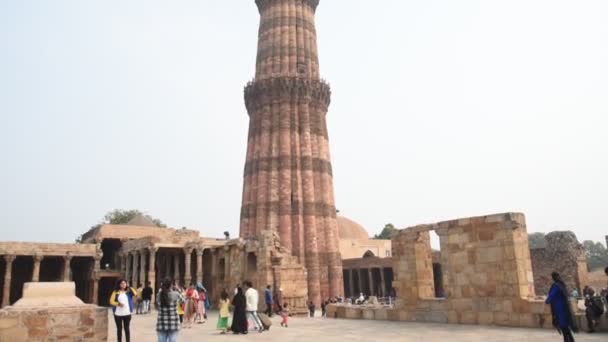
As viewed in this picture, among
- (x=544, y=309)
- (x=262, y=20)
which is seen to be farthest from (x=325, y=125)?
(x=544, y=309)

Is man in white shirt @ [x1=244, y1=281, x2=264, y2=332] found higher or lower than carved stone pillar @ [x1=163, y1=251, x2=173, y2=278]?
lower

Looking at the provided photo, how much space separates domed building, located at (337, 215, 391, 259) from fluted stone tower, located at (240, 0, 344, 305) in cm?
1377

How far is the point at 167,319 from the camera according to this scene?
629 cm

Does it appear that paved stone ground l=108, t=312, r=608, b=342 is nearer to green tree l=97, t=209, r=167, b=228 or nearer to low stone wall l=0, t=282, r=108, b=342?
low stone wall l=0, t=282, r=108, b=342

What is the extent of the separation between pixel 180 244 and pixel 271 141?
9925mm

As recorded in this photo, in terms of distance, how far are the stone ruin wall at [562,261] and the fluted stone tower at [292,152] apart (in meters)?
11.9

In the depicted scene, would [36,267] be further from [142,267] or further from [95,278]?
[142,267]

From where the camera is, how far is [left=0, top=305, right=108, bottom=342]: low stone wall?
6.39m

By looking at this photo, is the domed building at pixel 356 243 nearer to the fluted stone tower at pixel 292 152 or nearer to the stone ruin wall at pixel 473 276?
the fluted stone tower at pixel 292 152

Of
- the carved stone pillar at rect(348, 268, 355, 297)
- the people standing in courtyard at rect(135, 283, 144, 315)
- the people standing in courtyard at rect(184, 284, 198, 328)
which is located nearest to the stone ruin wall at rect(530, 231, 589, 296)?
the carved stone pillar at rect(348, 268, 355, 297)

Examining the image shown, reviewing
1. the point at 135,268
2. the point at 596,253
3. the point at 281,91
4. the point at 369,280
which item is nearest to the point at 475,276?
the point at 135,268

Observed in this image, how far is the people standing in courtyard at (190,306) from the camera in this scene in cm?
1227

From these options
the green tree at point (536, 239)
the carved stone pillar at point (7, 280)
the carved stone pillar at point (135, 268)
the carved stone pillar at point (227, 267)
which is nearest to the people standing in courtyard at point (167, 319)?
the carved stone pillar at point (227, 267)

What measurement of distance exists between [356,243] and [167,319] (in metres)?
40.5
